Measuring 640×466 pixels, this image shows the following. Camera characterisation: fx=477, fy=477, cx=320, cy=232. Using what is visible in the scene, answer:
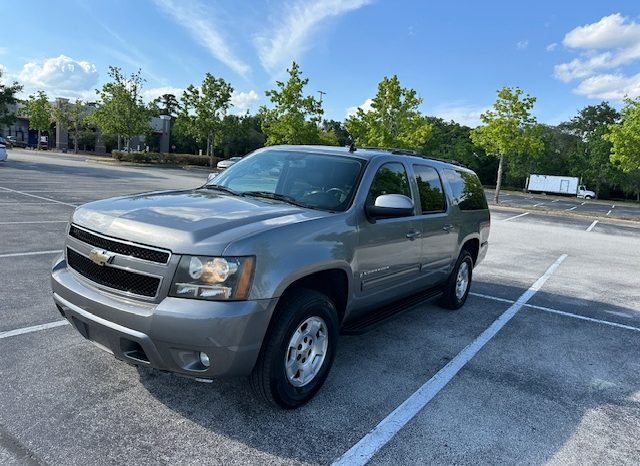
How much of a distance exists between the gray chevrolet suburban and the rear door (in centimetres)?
19

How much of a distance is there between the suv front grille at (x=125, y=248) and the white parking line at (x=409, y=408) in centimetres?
160

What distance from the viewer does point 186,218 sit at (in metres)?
3.09

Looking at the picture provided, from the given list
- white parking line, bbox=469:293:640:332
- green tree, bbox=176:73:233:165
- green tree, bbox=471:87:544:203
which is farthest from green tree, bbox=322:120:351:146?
white parking line, bbox=469:293:640:332

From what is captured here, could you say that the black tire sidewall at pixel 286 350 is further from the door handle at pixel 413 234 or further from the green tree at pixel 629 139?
the green tree at pixel 629 139

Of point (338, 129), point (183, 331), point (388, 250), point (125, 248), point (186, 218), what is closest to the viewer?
point (183, 331)

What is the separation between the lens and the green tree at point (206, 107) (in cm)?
4772

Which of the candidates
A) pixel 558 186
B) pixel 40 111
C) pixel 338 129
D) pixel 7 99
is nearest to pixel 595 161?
pixel 558 186

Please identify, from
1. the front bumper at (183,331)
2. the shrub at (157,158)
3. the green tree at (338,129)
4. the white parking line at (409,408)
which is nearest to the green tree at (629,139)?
the white parking line at (409,408)

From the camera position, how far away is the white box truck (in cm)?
5694

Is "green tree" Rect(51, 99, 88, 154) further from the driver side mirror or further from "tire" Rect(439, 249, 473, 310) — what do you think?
the driver side mirror

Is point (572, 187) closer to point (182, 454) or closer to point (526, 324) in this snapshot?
point (526, 324)

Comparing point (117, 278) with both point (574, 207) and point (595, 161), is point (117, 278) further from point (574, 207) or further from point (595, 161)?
point (595, 161)

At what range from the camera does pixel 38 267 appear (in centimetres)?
643

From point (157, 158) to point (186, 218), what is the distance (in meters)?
46.7
